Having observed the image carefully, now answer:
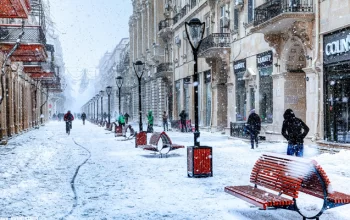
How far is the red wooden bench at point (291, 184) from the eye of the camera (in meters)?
5.86

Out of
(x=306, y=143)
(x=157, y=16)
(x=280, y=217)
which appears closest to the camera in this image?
(x=280, y=217)

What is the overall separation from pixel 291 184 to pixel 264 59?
56.3 ft

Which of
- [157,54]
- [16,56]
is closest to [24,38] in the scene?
[16,56]

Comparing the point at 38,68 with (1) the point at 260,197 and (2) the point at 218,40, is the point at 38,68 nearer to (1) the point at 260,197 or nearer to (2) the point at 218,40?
(2) the point at 218,40

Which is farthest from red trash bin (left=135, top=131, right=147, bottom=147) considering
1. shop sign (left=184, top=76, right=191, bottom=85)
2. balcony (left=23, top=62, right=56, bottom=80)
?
balcony (left=23, top=62, right=56, bottom=80)

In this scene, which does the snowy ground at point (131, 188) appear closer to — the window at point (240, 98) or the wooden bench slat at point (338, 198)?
the wooden bench slat at point (338, 198)

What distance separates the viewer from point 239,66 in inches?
1034

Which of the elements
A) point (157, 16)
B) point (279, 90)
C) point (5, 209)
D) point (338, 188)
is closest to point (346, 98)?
point (279, 90)

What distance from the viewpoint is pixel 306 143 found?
59.9 feet

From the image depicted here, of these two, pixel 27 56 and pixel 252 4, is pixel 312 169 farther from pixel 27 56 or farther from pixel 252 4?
pixel 27 56

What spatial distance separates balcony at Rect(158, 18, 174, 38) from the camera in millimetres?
43344

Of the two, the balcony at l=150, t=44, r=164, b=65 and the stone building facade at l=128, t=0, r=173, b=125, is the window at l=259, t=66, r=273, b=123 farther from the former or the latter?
the balcony at l=150, t=44, r=164, b=65

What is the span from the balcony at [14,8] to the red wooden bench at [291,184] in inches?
491

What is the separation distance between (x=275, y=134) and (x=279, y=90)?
198cm
